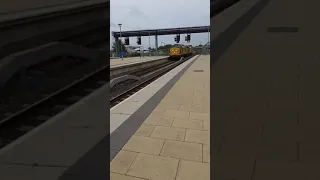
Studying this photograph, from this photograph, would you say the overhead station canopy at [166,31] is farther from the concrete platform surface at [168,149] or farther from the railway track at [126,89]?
the concrete platform surface at [168,149]

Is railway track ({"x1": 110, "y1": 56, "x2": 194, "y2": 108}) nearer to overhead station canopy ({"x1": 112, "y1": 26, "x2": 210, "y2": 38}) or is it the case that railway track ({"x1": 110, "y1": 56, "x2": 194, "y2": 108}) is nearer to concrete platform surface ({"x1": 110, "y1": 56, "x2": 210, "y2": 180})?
concrete platform surface ({"x1": 110, "y1": 56, "x2": 210, "y2": 180})

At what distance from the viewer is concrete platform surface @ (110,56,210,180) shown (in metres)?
2.71

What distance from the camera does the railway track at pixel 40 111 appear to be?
4.34 meters

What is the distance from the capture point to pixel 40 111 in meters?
5.52

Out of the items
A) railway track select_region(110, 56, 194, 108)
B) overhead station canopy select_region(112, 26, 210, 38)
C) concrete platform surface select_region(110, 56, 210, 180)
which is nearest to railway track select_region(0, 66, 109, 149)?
railway track select_region(110, 56, 194, 108)
